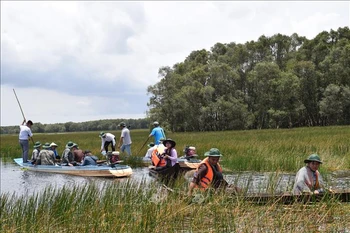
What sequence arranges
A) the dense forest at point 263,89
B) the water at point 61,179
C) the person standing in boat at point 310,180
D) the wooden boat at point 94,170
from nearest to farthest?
the person standing in boat at point 310,180 → the water at point 61,179 → the wooden boat at point 94,170 → the dense forest at point 263,89

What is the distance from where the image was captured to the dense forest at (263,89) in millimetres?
64625

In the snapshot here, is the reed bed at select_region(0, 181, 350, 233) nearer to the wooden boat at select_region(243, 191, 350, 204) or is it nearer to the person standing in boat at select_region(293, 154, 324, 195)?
the wooden boat at select_region(243, 191, 350, 204)

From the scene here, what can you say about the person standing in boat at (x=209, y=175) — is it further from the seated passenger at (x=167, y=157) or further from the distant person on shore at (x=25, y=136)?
the distant person on shore at (x=25, y=136)

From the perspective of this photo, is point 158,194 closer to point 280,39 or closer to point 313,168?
point 313,168

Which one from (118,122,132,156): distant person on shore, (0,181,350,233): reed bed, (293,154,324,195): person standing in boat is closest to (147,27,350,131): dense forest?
(118,122,132,156): distant person on shore

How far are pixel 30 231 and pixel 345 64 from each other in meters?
61.9

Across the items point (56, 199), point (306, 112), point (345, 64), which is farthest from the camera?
point (306, 112)

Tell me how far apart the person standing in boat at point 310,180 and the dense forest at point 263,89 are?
54.5 m

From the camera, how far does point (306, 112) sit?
69.4 metres

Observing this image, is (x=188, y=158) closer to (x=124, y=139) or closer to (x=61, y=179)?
(x=124, y=139)

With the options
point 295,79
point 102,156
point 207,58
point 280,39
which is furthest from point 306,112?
point 102,156

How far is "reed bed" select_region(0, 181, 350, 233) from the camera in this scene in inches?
287

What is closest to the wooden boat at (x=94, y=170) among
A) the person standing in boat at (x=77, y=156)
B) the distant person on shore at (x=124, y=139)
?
the person standing in boat at (x=77, y=156)

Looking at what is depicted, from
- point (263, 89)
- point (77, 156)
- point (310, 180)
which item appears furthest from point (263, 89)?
point (310, 180)
